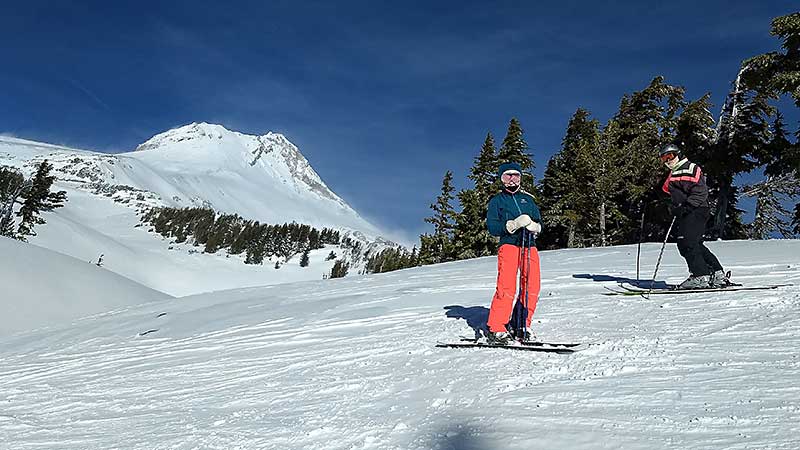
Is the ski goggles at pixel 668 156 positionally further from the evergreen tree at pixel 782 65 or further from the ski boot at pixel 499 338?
the evergreen tree at pixel 782 65

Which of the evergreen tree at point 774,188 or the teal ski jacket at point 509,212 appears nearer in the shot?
→ the teal ski jacket at point 509,212

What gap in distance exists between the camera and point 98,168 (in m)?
181

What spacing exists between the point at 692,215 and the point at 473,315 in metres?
3.48

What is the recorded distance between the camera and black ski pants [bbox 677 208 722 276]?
8188mm

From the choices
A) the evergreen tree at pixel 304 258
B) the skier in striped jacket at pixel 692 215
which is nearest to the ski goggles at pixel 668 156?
the skier in striped jacket at pixel 692 215

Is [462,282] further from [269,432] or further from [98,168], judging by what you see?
[98,168]

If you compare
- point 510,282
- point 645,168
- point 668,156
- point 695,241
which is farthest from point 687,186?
point 645,168

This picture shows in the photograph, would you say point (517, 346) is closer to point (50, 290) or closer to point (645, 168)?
point (50, 290)

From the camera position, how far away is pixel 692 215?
8234mm

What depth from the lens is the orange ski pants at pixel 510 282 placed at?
6.21 m

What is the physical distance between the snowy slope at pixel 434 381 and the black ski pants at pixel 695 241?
78cm

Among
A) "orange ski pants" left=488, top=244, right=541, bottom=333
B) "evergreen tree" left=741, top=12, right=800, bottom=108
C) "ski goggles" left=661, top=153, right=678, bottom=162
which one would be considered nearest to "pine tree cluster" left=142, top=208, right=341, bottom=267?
"evergreen tree" left=741, top=12, right=800, bottom=108

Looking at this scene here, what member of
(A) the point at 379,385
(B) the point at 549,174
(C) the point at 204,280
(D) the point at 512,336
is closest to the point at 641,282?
(D) the point at 512,336

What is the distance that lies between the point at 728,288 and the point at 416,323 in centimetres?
447
